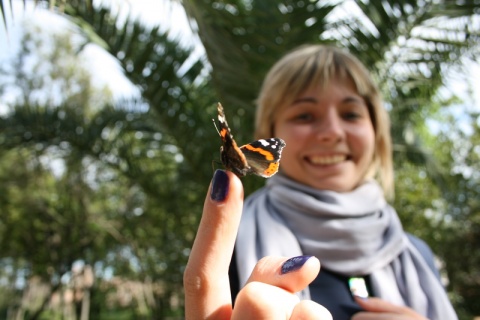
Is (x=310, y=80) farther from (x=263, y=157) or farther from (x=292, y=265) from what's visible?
(x=292, y=265)

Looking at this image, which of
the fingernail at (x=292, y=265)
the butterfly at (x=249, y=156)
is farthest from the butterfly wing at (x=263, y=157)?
the fingernail at (x=292, y=265)

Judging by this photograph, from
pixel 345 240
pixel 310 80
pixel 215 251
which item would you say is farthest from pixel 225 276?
pixel 310 80

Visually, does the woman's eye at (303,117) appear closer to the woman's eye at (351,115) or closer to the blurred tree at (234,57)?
the woman's eye at (351,115)

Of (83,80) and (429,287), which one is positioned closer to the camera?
(429,287)

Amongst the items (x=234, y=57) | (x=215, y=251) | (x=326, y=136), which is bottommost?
(x=234, y=57)

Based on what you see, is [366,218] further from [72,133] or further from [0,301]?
[0,301]

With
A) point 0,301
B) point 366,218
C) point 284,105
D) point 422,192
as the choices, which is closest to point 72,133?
point 284,105
